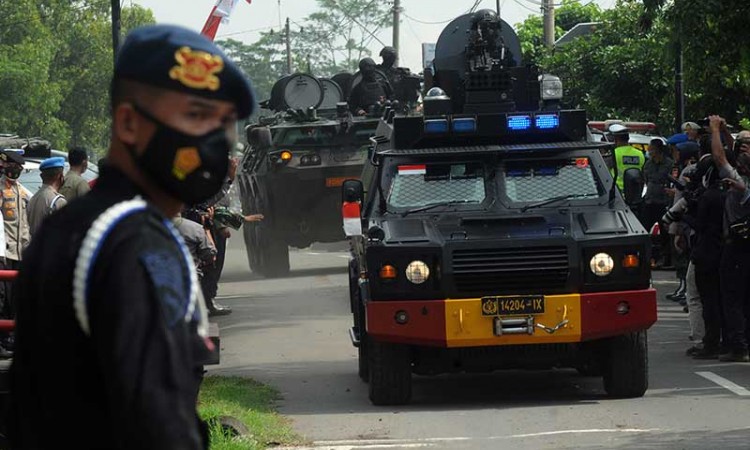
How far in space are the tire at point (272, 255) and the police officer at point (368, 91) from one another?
2.15 m

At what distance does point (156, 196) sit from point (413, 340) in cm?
798

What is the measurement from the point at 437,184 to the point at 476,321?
138cm

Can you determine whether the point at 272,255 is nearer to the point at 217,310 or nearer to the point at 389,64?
the point at 389,64

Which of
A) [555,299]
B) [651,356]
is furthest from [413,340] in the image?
[651,356]

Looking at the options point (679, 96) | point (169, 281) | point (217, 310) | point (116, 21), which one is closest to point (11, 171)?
point (116, 21)

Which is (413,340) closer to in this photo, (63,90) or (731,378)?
(731,378)

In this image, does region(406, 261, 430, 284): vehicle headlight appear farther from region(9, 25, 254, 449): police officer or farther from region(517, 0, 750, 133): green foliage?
region(9, 25, 254, 449): police officer

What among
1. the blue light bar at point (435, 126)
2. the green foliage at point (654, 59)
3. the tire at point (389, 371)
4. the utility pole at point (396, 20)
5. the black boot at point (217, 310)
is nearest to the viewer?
the tire at point (389, 371)

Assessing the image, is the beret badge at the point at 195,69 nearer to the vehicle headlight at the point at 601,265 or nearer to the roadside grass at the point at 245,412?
the roadside grass at the point at 245,412

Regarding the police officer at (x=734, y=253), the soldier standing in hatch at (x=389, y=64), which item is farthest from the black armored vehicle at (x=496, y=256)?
the soldier standing in hatch at (x=389, y=64)

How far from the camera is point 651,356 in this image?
13703 mm

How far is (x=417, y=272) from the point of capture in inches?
422

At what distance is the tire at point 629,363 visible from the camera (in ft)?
36.1

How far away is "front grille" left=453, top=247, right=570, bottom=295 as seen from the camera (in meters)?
10.7
